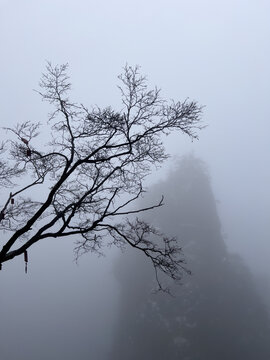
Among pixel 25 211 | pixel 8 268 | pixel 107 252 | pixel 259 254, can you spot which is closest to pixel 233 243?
pixel 259 254

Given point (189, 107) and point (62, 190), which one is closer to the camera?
point (189, 107)

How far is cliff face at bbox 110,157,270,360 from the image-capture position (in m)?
Result: 37.4

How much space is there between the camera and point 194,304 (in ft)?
133

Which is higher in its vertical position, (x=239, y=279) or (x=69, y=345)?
(x=239, y=279)

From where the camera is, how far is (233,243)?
333ft

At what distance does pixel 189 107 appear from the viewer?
7.59 metres

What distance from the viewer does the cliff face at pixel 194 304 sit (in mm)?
37406

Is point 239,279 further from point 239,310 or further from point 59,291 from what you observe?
point 59,291

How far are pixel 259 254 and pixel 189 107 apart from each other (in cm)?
9855

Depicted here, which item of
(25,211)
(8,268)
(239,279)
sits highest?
(8,268)

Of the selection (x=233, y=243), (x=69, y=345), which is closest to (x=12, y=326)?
(x=69, y=345)

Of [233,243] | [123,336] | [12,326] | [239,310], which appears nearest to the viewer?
[239,310]

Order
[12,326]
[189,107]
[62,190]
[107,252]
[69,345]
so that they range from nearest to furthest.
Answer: [189,107], [62,190], [69,345], [12,326], [107,252]

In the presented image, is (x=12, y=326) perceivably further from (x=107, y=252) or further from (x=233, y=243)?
(x=233, y=243)
